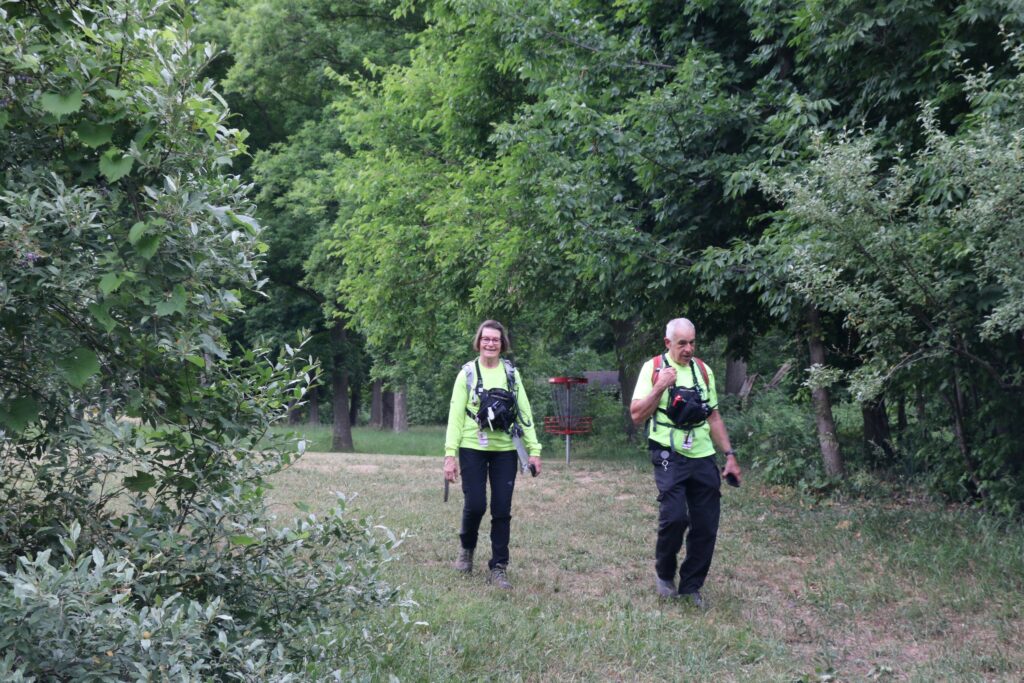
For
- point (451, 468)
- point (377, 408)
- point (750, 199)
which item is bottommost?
point (451, 468)

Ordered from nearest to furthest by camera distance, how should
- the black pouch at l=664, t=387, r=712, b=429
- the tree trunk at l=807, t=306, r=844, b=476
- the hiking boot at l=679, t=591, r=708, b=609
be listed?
the black pouch at l=664, t=387, r=712, b=429, the hiking boot at l=679, t=591, r=708, b=609, the tree trunk at l=807, t=306, r=844, b=476

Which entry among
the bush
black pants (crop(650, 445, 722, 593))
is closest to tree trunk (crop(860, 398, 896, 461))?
the bush

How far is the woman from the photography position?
7184mm

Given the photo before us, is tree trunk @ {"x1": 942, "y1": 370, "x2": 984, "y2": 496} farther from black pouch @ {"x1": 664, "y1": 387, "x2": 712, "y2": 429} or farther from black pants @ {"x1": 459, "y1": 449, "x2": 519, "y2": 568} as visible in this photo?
black pants @ {"x1": 459, "y1": 449, "x2": 519, "y2": 568}

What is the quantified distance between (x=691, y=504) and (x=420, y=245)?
468 inches

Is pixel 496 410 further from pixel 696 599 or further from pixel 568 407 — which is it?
pixel 568 407

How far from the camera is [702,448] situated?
6762 millimetres

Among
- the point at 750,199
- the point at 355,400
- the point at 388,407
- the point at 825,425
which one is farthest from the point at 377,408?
the point at 750,199

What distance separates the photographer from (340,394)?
27766mm

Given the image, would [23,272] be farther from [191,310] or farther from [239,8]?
[239,8]

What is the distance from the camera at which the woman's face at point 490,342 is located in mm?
7246

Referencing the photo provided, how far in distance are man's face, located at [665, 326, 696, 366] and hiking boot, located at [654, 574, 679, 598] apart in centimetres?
171

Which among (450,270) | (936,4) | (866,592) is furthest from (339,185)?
(866,592)

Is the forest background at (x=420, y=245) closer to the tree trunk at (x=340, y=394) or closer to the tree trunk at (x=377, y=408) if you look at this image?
the tree trunk at (x=340, y=394)
